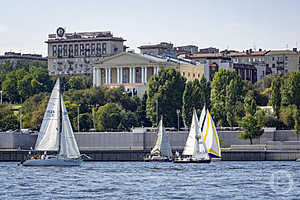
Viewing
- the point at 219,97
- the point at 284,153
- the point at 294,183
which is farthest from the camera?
the point at 219,97

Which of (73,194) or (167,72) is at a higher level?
(167,72)

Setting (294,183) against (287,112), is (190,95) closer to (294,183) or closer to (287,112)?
(287,112)

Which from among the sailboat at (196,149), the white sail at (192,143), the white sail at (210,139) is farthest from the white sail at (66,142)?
the white sail at (210,139)

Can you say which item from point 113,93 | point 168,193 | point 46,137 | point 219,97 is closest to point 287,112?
point 219,97

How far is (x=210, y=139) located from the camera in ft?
362

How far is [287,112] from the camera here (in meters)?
136

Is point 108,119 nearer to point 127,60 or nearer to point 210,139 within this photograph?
point 210,139

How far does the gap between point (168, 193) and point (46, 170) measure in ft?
92.3

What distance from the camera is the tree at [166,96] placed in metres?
146

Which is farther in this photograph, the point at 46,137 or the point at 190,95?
the point at 190,95

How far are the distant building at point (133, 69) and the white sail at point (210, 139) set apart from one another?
240ft

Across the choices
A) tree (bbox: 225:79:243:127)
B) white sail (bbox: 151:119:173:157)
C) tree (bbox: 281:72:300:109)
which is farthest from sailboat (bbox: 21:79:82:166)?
tree (bbox: 281:72:300:109)

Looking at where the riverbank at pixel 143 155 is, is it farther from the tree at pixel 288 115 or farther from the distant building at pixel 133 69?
the distant building at pixel 133 69

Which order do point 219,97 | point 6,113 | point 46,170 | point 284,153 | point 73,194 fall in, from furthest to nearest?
point 6,113
point 219,97
point 284,153
point 46,170
point 73,194
